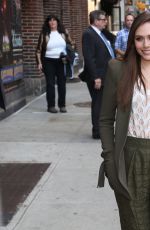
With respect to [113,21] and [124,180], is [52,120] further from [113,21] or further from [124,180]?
[113,21]

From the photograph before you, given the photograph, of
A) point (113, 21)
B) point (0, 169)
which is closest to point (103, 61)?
point (0, 169)

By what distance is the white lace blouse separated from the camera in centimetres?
305

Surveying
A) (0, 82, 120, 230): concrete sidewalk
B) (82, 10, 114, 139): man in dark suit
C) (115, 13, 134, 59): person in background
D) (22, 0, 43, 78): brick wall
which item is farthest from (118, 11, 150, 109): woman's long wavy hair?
(22, 0, 43, 78): brick wall

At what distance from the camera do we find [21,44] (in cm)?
1129

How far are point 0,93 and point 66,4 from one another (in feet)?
41.5

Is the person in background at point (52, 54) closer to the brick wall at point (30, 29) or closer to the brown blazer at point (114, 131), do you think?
the brick wall at point (30, 29)

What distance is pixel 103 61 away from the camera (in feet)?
25.9

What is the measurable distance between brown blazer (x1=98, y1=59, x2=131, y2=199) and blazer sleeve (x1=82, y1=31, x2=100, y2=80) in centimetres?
444

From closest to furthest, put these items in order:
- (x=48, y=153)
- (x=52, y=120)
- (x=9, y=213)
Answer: (x=9, y=213), (x=48, y=153), (x=52, y=120)

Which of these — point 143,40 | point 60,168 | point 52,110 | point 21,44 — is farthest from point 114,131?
point 21,44

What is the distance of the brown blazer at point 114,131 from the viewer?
3080mm

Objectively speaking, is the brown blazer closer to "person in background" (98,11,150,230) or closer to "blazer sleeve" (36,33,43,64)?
"person in background" (98,11,150,230)

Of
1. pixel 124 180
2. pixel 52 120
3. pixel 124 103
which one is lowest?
pixel 52 120

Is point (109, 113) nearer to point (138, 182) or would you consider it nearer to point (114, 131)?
point (114, 131)
